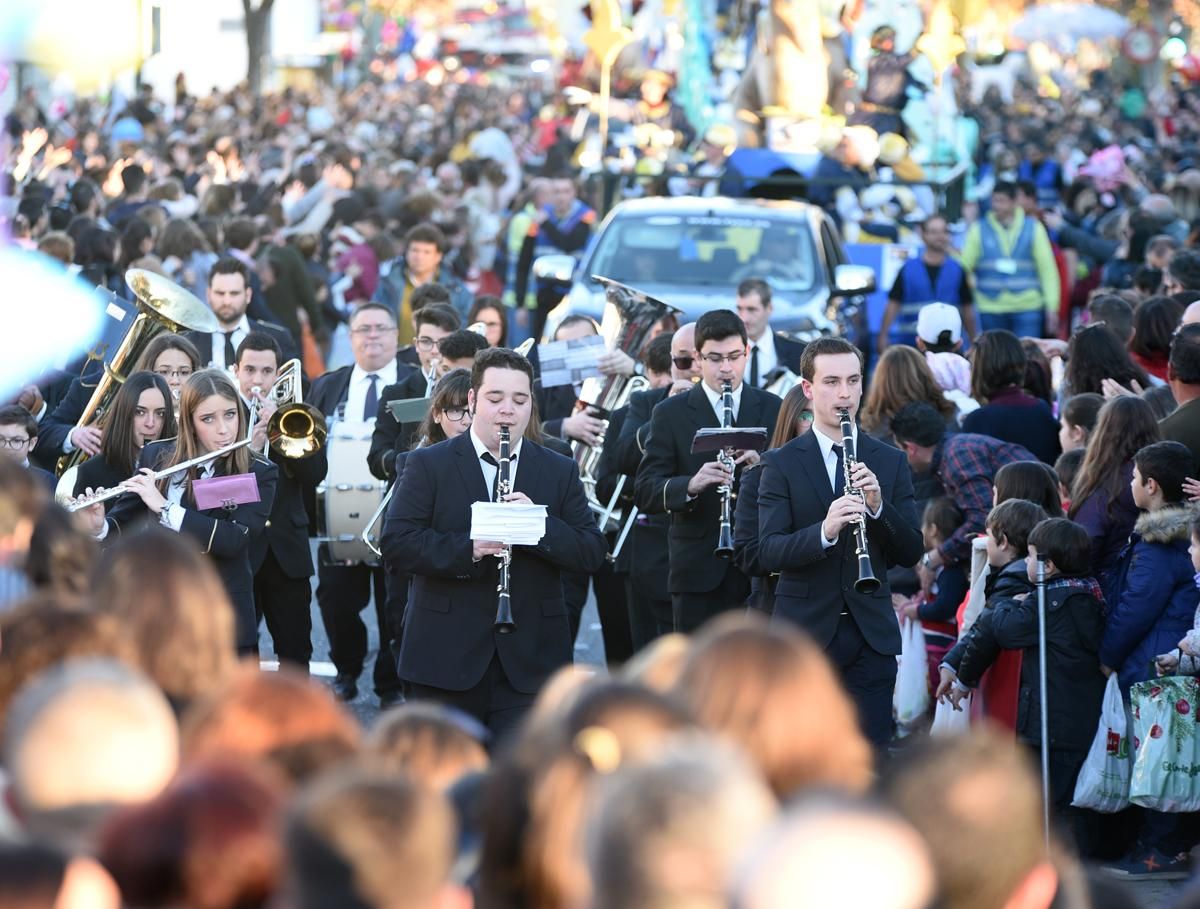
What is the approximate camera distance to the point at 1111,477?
805cm

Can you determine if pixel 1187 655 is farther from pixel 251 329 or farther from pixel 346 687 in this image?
pixel 251 329

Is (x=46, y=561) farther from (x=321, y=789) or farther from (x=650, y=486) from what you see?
(x=650, y=486)

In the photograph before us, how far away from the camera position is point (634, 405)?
30.2 ft

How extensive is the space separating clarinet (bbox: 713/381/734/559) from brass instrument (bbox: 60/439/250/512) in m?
1.75

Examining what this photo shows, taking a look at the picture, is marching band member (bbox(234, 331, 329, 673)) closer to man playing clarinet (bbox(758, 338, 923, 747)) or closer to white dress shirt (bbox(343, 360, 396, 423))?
white dress shirt (bbox(343, 360, 396, 423))

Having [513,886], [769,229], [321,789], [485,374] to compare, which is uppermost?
[321,789]

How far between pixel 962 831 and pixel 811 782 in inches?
13.1

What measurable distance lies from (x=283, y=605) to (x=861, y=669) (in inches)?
120

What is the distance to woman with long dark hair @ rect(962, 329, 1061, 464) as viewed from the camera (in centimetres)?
936

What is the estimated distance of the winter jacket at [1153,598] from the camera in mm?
7402

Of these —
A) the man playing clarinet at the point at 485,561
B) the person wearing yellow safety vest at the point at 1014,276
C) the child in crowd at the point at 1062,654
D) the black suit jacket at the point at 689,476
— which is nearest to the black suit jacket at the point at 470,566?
the man playing clarinet at the point at 485,561

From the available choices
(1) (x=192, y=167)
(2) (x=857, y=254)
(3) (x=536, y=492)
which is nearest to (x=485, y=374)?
(3) (x=536, y=492)

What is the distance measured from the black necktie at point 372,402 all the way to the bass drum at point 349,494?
0.30 metres

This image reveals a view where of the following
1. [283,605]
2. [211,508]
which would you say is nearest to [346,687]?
[283,605]
